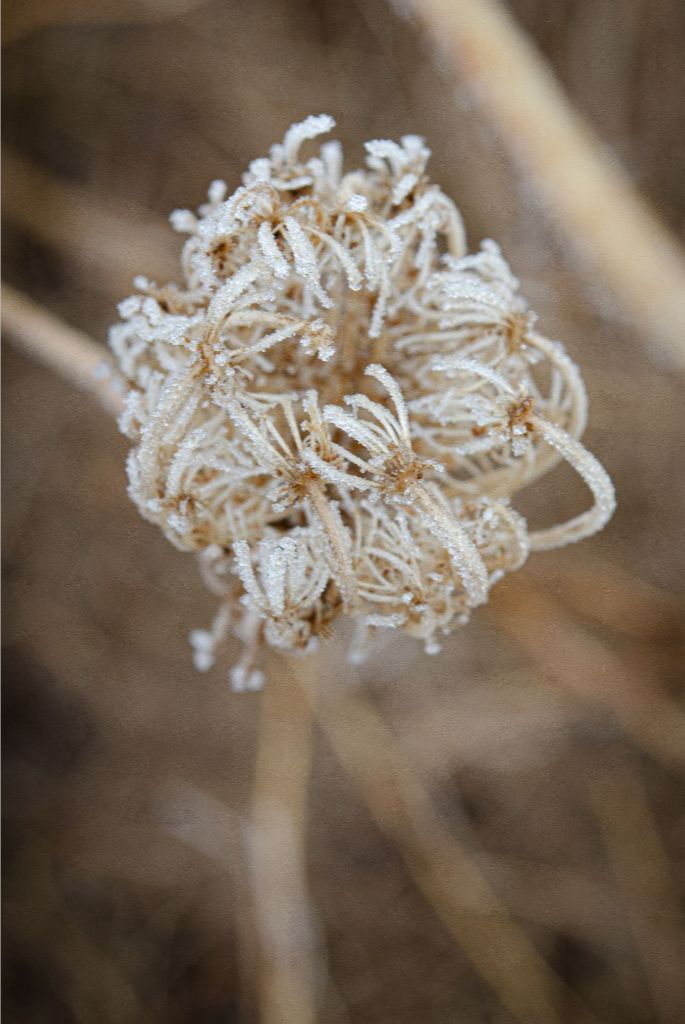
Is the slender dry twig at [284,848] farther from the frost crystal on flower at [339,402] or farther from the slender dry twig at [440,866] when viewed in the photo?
the frost crystal on flower at [339,402]

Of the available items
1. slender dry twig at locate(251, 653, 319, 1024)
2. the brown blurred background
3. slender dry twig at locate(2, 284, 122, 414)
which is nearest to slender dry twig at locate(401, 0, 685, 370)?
the brown blurred background

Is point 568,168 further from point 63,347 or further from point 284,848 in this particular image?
point 284,848

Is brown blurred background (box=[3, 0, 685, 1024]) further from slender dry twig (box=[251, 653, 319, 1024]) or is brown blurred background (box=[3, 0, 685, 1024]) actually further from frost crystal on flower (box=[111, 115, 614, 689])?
frost crystal on flower (box=[111, 115, 614, 689])

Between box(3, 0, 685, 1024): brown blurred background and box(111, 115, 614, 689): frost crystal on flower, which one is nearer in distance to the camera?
box(111, 115, 614, 689): frost crystal on flower

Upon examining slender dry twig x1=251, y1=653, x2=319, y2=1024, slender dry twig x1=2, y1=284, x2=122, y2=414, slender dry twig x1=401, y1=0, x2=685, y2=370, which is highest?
slender dry twig x1=401, y1=0, x2=685, y2=370

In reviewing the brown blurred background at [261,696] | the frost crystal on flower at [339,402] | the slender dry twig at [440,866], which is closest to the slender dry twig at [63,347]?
the frost crystal on flower at [339,402]

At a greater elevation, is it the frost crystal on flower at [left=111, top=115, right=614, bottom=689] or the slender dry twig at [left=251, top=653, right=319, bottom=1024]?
the frost crystal on flower at [left=111, top=115, right=614, bottom=689]
